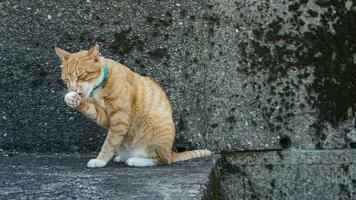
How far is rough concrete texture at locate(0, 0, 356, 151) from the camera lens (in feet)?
10.9

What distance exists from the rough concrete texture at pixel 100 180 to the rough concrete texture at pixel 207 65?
32cm

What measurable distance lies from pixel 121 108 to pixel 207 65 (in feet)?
2.35

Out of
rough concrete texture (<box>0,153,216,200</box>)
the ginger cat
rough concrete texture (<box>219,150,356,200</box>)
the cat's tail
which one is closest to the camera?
rough concrete texture (<box>0,153,216,200</box>)

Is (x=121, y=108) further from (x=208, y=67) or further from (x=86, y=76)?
(x=208, y=67)

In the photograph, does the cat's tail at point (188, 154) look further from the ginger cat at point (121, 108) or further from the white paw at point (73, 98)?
the white paw at point (73, 98)

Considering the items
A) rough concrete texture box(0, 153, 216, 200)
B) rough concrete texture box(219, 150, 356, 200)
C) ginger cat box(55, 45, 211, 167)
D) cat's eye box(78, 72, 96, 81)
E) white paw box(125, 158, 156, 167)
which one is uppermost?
cat's eye box(78, 72, 96, 81)

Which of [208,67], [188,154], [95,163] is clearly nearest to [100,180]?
[95,163]

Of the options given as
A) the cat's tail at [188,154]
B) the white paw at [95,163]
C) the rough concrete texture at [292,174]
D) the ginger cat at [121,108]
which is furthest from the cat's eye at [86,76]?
the rough concrete texture at [292,174]

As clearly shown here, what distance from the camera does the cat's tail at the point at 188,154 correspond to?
3068 mm

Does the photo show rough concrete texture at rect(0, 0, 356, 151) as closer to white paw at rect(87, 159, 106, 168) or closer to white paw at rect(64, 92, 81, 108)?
white paw at rect(87, 159, 106, 168)

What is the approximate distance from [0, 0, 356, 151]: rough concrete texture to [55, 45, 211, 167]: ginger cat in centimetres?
38

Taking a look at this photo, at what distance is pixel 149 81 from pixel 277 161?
81cm

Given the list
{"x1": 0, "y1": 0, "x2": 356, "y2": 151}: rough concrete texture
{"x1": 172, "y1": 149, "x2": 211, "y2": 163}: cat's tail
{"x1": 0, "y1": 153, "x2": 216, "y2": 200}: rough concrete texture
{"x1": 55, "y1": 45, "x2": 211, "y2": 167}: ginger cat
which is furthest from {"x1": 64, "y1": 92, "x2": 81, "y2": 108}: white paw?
{"x1": 0, "y1": 0, "x2": 356, "y2": 151}: rough concrete texture

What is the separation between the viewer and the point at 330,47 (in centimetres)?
338
